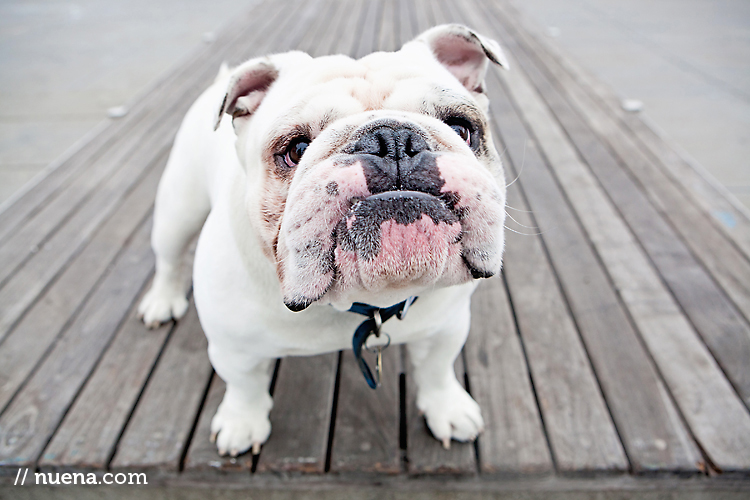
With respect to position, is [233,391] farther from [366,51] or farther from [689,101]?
[689,101]

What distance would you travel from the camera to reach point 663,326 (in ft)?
7.85

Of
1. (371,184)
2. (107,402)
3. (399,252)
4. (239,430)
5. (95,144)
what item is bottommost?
(95,144)

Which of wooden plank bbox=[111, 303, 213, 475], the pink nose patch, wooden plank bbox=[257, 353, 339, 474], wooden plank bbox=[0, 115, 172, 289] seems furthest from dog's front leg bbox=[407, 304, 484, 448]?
wooden plank bbox=[0, 115, 172, 289]

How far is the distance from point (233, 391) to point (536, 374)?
4.43ft

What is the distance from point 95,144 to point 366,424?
12.1 ft

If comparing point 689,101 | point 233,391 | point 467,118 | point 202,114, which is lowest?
point 689,101

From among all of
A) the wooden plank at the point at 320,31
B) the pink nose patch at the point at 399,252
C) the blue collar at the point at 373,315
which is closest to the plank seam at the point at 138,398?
the blue collar at the point at 373,315

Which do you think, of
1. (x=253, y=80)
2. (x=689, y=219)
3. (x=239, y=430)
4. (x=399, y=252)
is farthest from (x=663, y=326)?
(x=253, y=80)

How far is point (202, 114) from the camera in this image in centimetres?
214

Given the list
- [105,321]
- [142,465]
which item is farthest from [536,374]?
[105,321]

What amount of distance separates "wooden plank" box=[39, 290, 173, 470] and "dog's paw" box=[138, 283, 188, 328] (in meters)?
0.04

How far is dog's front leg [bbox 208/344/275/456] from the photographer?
177 cm

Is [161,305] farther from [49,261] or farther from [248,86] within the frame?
[248,86]

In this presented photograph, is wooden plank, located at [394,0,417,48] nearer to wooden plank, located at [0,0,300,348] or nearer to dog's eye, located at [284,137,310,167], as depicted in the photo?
wooden plank, located at [0,0,300,348]
